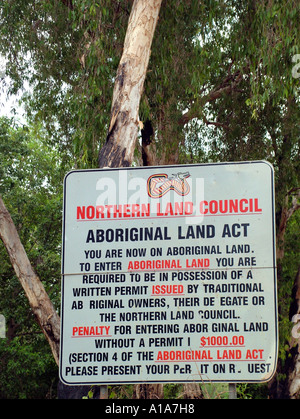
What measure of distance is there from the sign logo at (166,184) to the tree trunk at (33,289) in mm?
5085

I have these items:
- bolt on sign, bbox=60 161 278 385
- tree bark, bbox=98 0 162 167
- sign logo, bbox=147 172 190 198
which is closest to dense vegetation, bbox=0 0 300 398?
bolt on sign, bbox=60 161 278 385

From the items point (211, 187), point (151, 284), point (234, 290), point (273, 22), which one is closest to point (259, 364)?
point (234, 290)

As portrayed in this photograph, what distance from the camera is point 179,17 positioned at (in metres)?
10.6

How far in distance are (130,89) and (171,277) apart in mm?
3335

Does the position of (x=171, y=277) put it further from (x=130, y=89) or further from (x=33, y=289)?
(x=33, y=289)

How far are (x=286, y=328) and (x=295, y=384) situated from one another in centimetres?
150

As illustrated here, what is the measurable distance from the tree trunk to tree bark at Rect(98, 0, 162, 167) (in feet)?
11.7

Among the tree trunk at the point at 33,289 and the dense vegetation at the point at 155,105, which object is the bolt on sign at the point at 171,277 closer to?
the dense vegetation at the point at 155,105

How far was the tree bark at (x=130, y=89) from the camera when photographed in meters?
6.71

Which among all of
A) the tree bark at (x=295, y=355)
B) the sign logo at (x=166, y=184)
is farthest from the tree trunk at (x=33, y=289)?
the tree bark at (x=295, y=355)

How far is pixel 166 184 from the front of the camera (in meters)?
4.65

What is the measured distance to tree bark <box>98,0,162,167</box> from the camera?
22.0 feet

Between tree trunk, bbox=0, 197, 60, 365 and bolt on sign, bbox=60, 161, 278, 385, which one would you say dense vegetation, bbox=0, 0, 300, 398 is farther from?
tree trunk, bbox=0, 197, 60, 365

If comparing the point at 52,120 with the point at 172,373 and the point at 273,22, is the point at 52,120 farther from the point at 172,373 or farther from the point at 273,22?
the point at 172,373
